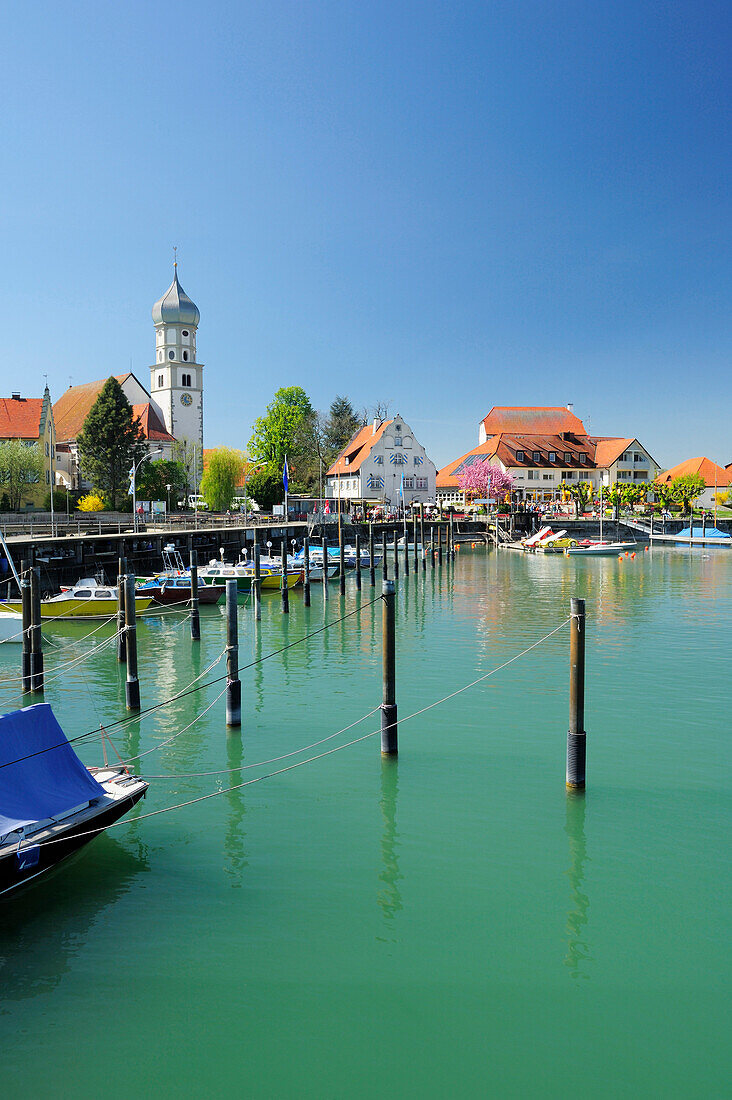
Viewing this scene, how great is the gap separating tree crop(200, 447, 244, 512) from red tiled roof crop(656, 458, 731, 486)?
243 ft

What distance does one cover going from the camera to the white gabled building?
11800 cm

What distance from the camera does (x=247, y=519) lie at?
82.7m

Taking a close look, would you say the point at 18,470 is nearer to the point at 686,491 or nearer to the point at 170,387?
the point at 170,387

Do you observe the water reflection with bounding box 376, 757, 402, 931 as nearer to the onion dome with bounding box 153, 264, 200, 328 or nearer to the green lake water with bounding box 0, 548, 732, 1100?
the green lake water with bounding box 0, 548, 732, 1100

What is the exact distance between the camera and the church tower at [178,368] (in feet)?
408

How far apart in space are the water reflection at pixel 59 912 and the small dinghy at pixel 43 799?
0.49 meters

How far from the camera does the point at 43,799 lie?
11.3 metres

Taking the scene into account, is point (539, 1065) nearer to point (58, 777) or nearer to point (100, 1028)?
point (100, 1028)

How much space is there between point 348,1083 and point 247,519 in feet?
250

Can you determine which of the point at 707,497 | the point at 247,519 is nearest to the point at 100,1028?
the point at 247,519

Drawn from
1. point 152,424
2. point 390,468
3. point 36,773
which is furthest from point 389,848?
point 152,424

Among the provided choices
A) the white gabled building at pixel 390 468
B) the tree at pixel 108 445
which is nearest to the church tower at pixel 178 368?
the white gabled building at pixel 390 468

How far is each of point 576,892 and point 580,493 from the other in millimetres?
114298

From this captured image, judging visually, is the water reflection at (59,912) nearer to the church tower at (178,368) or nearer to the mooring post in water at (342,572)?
the mooring post in water at (342,572)
